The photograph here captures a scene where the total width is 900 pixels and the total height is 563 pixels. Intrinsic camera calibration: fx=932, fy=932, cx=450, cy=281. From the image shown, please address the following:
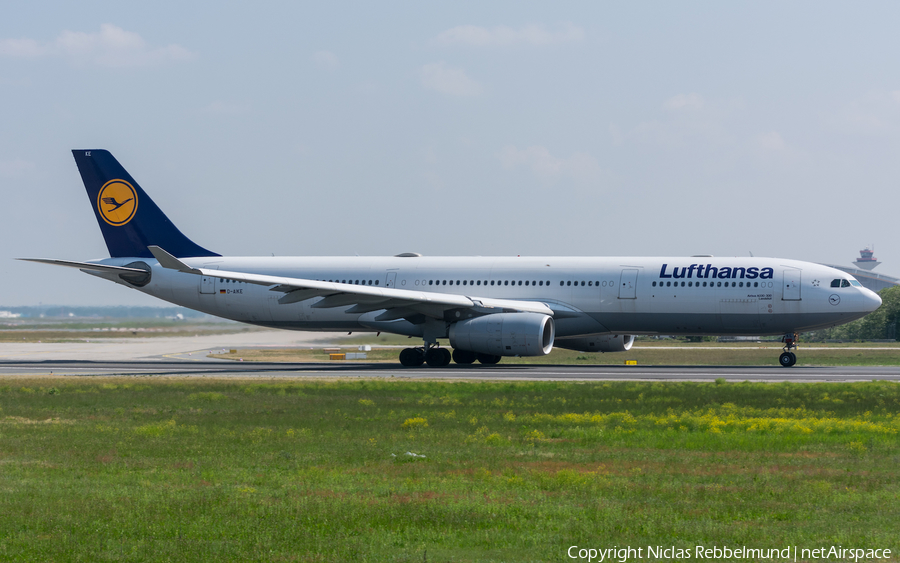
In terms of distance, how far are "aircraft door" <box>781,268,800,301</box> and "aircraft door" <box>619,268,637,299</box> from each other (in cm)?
533

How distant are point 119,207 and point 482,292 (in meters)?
16.8

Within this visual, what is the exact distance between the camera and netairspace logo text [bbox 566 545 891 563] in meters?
8.39

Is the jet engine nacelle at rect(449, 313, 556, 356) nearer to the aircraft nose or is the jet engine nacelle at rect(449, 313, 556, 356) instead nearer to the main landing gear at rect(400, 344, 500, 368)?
the main landing gear at rect(400, 344, 500, 368)

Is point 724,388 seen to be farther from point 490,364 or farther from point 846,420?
point 490,364

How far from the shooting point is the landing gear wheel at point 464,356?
37.6 metres

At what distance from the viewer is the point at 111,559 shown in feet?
27.7

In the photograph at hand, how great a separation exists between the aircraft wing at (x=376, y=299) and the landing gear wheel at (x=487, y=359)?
2.95 metres

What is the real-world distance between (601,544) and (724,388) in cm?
1736

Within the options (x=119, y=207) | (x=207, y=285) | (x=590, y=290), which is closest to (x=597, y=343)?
(x=590, y=290)

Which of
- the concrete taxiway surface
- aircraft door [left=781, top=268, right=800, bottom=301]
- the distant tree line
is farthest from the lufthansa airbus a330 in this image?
the distant tree line

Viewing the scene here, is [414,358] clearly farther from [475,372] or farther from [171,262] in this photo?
[171,262]

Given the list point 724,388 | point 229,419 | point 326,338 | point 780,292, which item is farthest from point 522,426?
point 326,338

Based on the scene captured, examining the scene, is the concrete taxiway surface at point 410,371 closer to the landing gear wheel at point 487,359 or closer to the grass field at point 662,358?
the landing gear wheel at point 487,359

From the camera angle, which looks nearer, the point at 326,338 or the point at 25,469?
the point at 25,469
